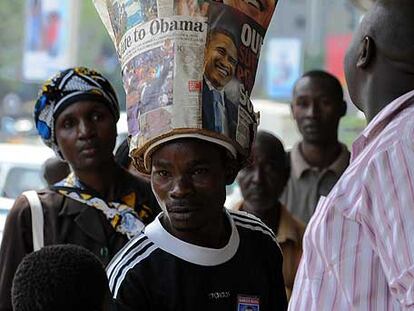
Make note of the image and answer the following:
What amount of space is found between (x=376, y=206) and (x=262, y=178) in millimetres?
2861

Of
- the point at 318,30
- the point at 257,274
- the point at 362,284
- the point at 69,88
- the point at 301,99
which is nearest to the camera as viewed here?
the point at 362,284

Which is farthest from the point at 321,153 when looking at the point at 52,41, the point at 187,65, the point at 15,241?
the point at 52,41

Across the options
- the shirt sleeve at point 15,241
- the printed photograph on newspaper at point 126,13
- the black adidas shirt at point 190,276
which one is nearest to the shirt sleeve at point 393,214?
the black adidas shirt at point 190,276

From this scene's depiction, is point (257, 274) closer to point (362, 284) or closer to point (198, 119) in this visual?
point (198, 119)

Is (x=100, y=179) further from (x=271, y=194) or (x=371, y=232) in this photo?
(x=371, y=232)

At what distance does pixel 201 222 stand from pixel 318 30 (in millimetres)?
18228

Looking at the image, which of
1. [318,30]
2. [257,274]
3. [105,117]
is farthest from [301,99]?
[318,30]

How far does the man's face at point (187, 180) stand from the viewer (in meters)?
2.69

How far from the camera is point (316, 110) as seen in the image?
5.91 meters

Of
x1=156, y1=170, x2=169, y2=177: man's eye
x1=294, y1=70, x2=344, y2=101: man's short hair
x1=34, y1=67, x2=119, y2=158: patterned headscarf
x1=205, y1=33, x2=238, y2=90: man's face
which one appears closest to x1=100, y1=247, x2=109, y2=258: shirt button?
x1=34, y1=67, x2=119, y2=158: patterned headscarf

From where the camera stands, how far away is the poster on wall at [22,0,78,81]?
60.0 ft

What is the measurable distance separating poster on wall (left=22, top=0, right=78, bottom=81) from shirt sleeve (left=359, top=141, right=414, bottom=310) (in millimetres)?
16052

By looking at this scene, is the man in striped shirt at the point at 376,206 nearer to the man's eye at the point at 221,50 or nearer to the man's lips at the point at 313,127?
the man's eye at the point at 221,50

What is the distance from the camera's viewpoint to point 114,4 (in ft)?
9.06
